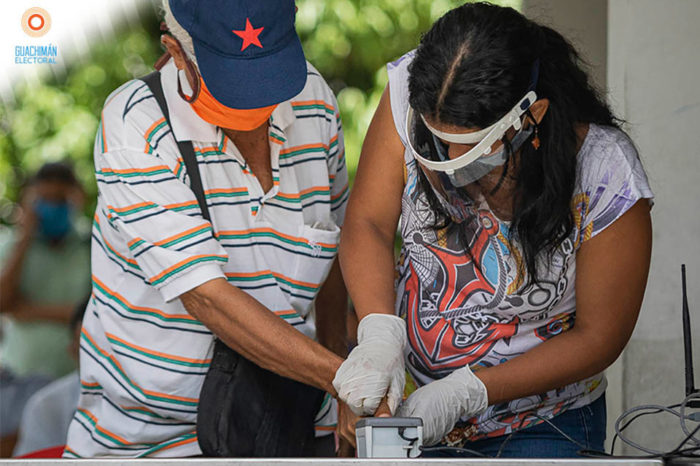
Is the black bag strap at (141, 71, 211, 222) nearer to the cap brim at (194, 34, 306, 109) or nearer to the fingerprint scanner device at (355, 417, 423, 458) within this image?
the cap brim at (194, 34, 306, 109)

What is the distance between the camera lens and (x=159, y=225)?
6.31 ft

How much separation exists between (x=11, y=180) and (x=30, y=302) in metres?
1.14

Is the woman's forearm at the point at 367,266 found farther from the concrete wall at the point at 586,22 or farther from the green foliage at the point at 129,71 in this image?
the green foliage at the point at 129,71

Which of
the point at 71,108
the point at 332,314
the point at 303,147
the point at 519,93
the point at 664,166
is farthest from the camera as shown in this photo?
the point at 71,108

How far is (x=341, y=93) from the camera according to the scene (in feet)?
16.2

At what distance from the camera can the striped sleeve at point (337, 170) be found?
7.61 ft

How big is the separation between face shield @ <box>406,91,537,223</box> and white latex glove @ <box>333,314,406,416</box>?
0.29m

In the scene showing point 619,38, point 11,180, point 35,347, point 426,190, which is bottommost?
point 35,347

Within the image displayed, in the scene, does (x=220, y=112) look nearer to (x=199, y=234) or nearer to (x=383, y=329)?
(x=199, y=234)

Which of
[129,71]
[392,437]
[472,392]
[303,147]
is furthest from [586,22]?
[129,71]

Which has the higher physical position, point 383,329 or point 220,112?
point 220,112

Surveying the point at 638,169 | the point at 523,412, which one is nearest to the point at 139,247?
the point at 523,412

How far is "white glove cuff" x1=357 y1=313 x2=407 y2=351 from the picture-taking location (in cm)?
196

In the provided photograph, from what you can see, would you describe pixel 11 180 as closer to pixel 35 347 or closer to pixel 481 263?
pixel 35 347
